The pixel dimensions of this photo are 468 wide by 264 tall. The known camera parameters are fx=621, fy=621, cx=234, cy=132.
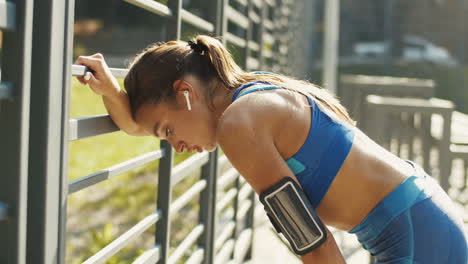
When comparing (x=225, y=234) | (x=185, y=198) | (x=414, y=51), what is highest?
(x=414, y=51)

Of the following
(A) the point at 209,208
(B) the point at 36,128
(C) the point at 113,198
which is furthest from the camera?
(C) the point at 113,198

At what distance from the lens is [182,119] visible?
5.90ft

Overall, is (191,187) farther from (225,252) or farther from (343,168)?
(343,168)

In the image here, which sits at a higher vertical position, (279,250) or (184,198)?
(184,198)

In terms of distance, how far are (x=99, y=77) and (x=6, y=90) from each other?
1.77 feet

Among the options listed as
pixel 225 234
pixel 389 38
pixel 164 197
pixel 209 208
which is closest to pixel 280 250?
pixel 225 234

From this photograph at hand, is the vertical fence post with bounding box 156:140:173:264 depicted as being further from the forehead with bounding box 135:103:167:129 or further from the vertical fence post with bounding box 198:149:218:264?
the vertical fence post with bounding box 198:149:218:264

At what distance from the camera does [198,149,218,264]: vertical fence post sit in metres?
2.88

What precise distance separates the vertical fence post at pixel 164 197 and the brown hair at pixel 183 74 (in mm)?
387

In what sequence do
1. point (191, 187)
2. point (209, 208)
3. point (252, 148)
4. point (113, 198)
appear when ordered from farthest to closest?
point (113, 198) → point (209, 208) → point (191, 187) → point (252, 148)

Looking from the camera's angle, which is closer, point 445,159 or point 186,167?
point 186,167

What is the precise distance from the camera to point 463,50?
54.3ft

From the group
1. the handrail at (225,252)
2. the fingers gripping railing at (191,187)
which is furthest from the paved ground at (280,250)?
the handrail at (225,252)

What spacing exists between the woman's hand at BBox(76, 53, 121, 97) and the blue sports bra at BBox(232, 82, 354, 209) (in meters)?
0.34
